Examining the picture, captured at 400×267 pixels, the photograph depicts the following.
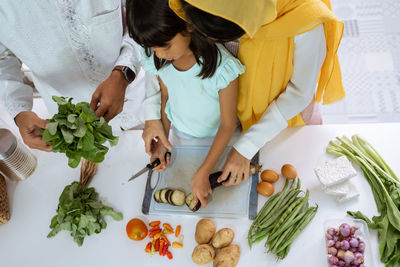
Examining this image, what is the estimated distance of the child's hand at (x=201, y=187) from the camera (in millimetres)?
1360

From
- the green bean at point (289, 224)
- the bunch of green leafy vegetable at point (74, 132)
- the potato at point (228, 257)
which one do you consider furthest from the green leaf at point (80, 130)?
the green bean at point (289, 224)

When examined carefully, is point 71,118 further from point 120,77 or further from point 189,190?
point 189,190

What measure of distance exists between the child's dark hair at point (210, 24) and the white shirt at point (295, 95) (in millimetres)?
302

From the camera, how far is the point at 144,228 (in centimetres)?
141

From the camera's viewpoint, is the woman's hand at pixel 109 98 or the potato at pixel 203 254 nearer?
the potato at pixel 203 254

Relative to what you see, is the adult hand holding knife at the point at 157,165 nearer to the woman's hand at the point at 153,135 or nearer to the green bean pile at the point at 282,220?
the woman's hand at the point at 153,135

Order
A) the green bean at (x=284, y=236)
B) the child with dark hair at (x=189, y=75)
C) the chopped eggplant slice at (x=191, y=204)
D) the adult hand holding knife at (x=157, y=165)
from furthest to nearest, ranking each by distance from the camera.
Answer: the adult hand holding knife at (x=157, y=165), the chopped eggplant slice at (x=191, y=204), the green bean at (x=284, y=236), the child with dark hair at (x=189, y=75)

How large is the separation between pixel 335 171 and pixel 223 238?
0.47 m

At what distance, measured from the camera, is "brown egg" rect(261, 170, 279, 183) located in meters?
1.40

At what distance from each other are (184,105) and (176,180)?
0.31 meters

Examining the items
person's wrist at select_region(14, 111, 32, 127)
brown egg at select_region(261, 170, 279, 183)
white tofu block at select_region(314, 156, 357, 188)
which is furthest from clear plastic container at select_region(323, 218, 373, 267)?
person's wrist at select_region(14, 111, 32, 127)

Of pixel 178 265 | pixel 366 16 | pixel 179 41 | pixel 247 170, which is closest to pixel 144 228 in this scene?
pixel 178 265

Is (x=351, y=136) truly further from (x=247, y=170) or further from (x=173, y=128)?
(x=173, y=128)

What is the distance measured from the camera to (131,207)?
150 centimetres
